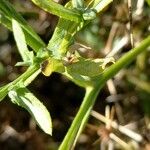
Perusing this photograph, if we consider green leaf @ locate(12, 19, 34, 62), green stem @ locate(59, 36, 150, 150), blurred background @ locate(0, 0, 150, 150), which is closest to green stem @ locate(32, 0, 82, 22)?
green leaf @ locate(12, 19, 34, 62)

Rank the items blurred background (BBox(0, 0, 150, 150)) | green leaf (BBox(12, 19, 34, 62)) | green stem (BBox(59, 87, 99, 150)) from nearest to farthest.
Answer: green leaf (BBox(12, 19, 34, 62)) → green stem (BBox(59, 87, 99, 150)) → blurred background (BBox(0, 0, 150, 150))

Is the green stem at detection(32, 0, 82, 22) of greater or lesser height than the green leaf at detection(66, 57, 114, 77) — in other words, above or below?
above

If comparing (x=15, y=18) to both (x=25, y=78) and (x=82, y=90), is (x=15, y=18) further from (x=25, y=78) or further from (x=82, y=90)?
(x=82, y=90)

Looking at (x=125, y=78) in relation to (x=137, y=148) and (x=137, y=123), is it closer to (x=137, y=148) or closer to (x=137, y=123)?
(x=137, y=123)

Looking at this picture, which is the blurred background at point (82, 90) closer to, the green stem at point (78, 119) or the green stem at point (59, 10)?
the green stem at point (78, 119)

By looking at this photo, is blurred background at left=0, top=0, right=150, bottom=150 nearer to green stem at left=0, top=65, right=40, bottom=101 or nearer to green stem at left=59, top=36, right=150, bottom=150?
green stem at left=59, top=36, right=150, bottom=150

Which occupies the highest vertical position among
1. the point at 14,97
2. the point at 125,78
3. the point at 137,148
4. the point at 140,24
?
the point at 14,97

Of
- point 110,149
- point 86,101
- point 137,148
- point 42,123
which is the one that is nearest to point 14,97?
point 42,123
